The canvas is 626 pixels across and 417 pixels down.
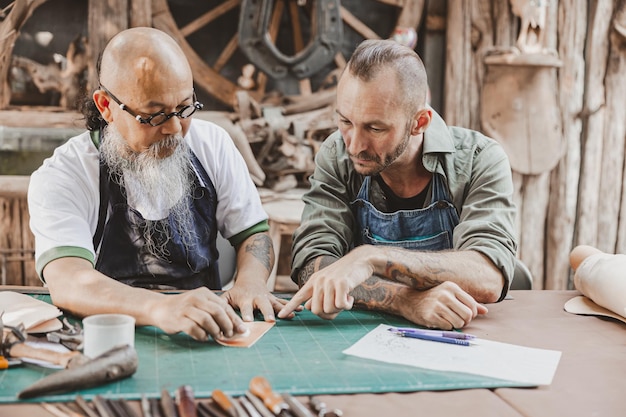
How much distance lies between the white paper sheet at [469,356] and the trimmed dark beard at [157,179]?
1.00 metres

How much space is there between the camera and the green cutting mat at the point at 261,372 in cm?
161

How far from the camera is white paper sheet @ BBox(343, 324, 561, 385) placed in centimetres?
176

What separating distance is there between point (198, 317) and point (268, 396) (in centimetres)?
45

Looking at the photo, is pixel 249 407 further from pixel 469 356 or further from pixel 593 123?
pixel 593 123

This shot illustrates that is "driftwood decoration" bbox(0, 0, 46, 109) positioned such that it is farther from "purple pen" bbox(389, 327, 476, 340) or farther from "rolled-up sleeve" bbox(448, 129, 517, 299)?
"purple pen" bbox(389, 327, 476, 340)

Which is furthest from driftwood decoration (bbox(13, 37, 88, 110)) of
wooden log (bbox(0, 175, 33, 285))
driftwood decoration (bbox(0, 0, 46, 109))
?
wooden log (bbox(0, 175, 33, 285))

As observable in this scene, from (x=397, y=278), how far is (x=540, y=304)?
53 centimetres

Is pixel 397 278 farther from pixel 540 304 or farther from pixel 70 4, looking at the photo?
pixel 70 4

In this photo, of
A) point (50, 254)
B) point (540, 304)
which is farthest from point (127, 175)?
point (540, 304)

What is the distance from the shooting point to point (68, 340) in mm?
1883

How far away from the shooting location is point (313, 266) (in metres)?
2.56

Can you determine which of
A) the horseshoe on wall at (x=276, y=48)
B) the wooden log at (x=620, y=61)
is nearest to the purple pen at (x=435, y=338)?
the horseshoe on wall at (x=276, y=48)

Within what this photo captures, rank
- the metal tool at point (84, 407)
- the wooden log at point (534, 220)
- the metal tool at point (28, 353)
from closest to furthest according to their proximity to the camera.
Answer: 1. the metal tool at point (84, 407)
2. the metal tool at point (28, 353)
3. the wooden log at point (534, 220)

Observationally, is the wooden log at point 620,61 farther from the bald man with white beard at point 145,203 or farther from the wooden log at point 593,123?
the bald man with white beard at point 145,203
